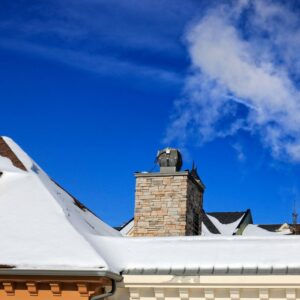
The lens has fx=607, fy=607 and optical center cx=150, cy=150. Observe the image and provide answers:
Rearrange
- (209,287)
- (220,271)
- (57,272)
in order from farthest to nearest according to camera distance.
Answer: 1. (220,271)
2. (209,287)
3. (57,272)

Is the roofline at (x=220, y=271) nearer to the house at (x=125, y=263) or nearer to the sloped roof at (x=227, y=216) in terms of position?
the house at (x=125, y=263)

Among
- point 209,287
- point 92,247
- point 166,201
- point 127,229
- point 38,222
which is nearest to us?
point 209,287

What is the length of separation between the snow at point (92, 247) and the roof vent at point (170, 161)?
384cm

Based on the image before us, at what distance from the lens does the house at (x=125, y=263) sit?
28.4 feet

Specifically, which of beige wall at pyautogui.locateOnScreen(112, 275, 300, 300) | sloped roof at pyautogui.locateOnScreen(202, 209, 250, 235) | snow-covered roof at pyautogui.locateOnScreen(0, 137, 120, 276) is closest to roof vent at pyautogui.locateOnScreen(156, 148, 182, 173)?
snow-covered roof at pyautogui.locateOnScreen(0, 137, 120, 276)

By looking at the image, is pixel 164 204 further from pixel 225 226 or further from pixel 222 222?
pixel 222 222

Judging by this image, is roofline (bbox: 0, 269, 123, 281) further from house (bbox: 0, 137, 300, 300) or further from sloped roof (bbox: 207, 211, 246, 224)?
sloped roof (bbox: 207, 211, 246, 224)

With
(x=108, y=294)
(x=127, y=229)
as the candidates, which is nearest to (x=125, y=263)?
(x=108, y=294)

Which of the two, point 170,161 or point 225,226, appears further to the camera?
point 225,226

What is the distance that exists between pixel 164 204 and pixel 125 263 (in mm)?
4655

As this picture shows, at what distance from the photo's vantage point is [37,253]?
359 inches

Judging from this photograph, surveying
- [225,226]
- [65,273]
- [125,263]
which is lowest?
[65,273]

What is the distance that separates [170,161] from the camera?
47.7ft

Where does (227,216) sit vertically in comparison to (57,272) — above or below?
above
